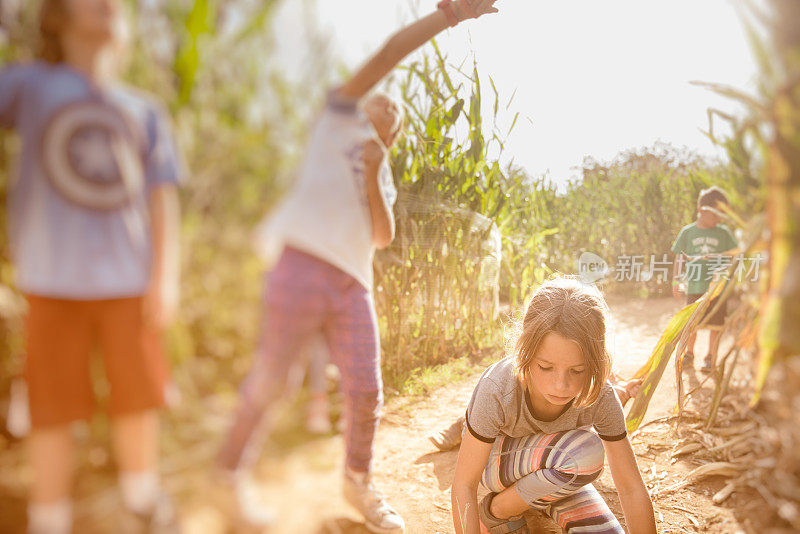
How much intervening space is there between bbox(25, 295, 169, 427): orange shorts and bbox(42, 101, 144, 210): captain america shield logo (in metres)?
0.12

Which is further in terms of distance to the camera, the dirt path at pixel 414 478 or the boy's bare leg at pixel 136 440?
the dirt path at pixel 414 478

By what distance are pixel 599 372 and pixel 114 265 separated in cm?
135

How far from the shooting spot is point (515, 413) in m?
1.75

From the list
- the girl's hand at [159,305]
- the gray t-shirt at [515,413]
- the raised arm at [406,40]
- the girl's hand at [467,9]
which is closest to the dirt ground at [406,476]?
the girl's hand at [159,305]

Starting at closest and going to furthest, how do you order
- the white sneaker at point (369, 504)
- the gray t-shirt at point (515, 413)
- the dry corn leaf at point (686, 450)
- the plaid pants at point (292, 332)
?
the plaid pants at point (292, 332) < the white sneaker at point (369, 504) < the gray t-shirt at point (515, 413) < the dry corn leaf at point (686, 450)

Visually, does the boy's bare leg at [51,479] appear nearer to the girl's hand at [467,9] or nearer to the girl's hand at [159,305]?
the girl's hand at [159,305]

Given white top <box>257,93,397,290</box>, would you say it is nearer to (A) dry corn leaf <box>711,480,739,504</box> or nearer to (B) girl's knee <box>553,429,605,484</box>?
(B) girl's knee <box>553,429,605,484</box>

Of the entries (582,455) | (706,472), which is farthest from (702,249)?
(582,455)

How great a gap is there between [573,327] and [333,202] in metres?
0.97

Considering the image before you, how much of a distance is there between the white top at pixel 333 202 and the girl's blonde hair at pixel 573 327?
0.82m

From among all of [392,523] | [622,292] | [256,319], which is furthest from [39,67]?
[622,292]

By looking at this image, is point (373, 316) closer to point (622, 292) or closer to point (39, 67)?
point (39, 67)

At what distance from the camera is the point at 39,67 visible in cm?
59

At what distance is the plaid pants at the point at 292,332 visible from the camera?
0.72 m
